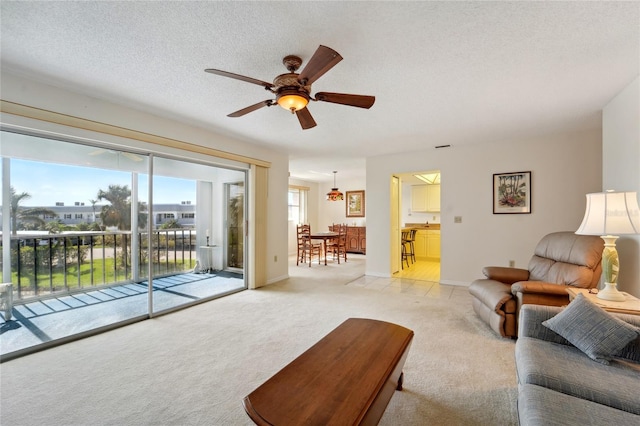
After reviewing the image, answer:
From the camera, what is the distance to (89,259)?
4410mm

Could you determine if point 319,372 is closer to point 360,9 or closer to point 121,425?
point 121,425

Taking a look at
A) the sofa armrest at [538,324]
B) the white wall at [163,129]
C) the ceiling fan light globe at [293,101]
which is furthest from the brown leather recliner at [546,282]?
the white wall at [163,129]

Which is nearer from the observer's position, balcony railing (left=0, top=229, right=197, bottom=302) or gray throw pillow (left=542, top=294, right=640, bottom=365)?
gray throw pillow (left=542, top=294, right=640, bottom=365)

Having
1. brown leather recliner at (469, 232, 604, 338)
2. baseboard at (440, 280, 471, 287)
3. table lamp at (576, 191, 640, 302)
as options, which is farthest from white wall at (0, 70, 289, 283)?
table lamp at (576, 191, 640, 302)

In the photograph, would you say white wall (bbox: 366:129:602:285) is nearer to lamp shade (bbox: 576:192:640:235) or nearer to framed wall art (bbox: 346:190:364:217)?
lamp shade (bbox: 576:192:640:235)

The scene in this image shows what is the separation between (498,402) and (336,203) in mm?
7970

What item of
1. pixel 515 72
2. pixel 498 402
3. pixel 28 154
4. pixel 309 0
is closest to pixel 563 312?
pixel 498 402

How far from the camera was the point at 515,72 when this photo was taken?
7.75 ft

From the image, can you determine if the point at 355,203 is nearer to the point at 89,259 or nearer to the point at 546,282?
the point at 546,282

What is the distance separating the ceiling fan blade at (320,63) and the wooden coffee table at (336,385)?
175cm

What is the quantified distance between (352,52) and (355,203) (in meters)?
7.31

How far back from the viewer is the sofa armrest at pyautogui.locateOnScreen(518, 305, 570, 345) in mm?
1786

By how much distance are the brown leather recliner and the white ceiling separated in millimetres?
1566

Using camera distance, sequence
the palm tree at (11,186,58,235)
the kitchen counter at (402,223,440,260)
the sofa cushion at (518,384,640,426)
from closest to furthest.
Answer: the sofa cushion at (518,384,640,426) → the palm tree at (11,186,58,235) → the kitchen counter at (402,223,440,260)
